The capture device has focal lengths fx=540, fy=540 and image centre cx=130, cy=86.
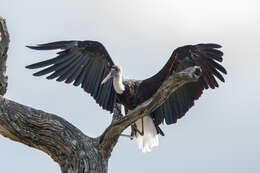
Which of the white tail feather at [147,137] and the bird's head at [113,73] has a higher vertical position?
the bird's head at [113,73]

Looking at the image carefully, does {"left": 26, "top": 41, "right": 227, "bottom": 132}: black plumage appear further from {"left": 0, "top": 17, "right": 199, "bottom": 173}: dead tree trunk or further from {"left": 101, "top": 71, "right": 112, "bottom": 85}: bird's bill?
{"left": 0, "top": 17, "right": 199, "bottom": 173}: dead tree trunk

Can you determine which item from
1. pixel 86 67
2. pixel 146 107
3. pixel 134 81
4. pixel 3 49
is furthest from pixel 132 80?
pixel 3 49

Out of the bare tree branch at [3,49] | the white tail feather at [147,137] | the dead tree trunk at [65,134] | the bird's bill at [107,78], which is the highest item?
the bare tree branch at [3,49]

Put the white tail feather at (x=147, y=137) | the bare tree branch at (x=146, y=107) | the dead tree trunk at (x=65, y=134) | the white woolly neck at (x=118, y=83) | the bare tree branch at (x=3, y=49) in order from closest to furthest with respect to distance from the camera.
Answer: the bare tree branch at (x=146, y=107), the dead tree trunk at (x=65, y=134), the bare tree branch at (x=3, y=49), the white woolly neck at (x=118, y=83), the white tail feather at (x=147, y=137)

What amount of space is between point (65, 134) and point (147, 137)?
2.92m

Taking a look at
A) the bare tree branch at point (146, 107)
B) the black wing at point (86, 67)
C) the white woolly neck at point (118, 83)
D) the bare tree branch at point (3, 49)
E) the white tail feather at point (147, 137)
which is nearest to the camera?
the bare tree branch at point (146, 107)

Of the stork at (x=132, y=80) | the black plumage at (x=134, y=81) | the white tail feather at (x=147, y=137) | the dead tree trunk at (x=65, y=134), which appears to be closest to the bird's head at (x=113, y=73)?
the stork at (x=132, y=80)

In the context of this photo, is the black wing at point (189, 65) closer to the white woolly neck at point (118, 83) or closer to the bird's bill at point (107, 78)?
the white woolly neck at point (118, 83)

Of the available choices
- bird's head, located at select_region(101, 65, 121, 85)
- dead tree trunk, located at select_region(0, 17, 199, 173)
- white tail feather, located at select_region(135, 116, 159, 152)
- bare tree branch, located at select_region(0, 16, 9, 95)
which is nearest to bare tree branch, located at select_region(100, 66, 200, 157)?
dead tree trunk, located at select_region(0, 17, 199, 173)

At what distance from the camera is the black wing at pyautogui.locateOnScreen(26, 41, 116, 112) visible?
861 cm

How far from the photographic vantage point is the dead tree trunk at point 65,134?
Answer: 6.96 metres

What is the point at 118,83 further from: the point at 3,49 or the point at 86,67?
the point at 3,49

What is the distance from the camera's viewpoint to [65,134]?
704cm

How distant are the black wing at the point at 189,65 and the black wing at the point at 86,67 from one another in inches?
40.5
